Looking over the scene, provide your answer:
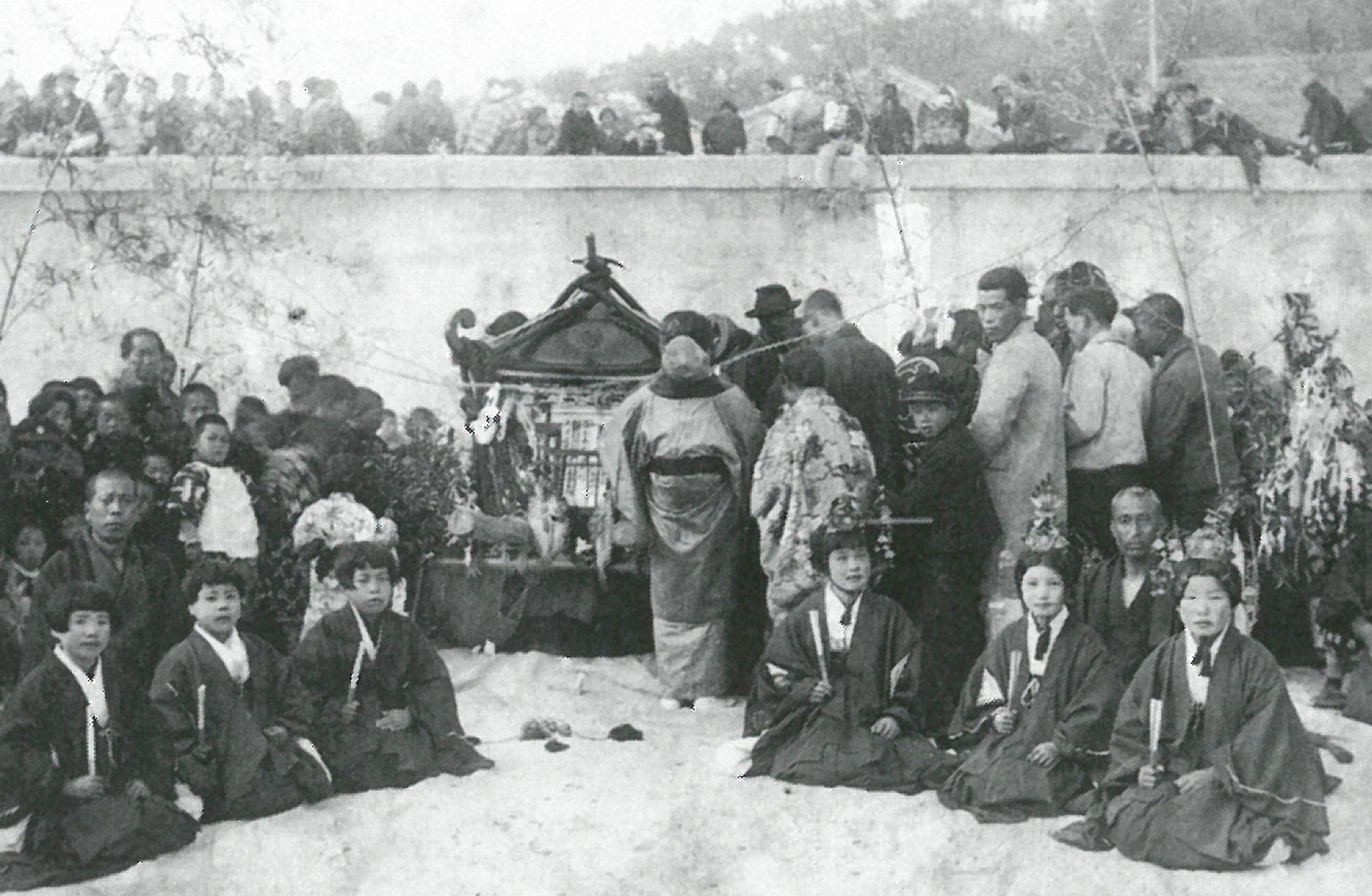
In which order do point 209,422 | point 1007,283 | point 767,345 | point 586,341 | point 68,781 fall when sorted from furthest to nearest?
point 586,341
point 767,345
point 209,422
point 1007,283
point 68,781

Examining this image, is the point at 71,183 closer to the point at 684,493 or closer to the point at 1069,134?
the point at 684,493

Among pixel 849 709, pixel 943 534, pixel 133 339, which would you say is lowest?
pixel 849 709

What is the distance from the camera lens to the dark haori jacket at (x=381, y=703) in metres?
5.54

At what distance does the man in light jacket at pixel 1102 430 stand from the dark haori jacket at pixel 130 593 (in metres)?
3.43

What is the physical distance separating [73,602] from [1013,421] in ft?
11.3

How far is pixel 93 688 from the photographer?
16.1 feet

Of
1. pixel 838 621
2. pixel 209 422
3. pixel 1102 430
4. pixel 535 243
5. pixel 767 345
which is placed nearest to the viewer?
pixel 838 621

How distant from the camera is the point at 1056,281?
24.9ft

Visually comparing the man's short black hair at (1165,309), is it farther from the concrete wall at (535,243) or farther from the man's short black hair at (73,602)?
the man's short black hair at (73,602)

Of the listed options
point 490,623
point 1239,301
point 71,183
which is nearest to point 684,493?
point 490,623

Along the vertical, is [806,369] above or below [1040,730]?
above

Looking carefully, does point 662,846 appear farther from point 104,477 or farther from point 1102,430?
point 1102,430

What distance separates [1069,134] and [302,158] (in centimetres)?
541

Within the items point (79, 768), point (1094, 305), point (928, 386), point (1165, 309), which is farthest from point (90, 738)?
point (1165, 309)
